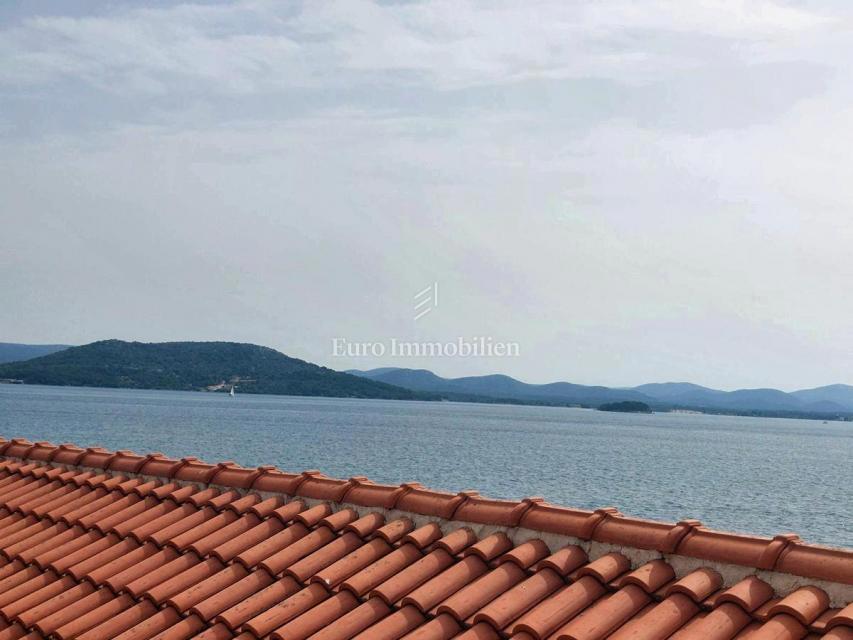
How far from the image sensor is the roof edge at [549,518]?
5.39 m

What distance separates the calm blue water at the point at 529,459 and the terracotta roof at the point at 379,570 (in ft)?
150

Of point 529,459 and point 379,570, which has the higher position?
point 379,570

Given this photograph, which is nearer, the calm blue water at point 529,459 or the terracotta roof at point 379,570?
the terracotta roof at point 379,570

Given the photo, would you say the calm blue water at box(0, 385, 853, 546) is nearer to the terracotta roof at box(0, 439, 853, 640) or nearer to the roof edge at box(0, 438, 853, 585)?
the roof edge at box(0, 438, 853, 585)

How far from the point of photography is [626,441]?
461 ft

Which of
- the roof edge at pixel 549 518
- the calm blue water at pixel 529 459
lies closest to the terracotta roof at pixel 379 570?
the roof edge at pixel 549 518

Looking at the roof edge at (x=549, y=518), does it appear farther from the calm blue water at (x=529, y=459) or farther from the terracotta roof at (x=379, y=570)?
the calm blue water at (x=529, y=459)

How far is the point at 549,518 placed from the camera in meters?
6.56

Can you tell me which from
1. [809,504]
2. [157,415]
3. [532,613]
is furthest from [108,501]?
[157,415]

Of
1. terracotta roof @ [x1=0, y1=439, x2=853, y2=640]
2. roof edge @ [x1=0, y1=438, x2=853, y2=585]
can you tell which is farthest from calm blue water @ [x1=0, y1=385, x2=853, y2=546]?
terracotta roof @ [x1=0, y1=439, x2=853, y2=640]

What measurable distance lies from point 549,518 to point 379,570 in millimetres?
1081

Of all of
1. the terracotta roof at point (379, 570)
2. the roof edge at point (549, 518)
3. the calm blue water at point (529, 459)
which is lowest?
the calm blue water at point (529, 459)

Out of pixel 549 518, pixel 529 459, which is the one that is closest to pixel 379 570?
pixel 549 518

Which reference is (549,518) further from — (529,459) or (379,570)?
(529,459)
